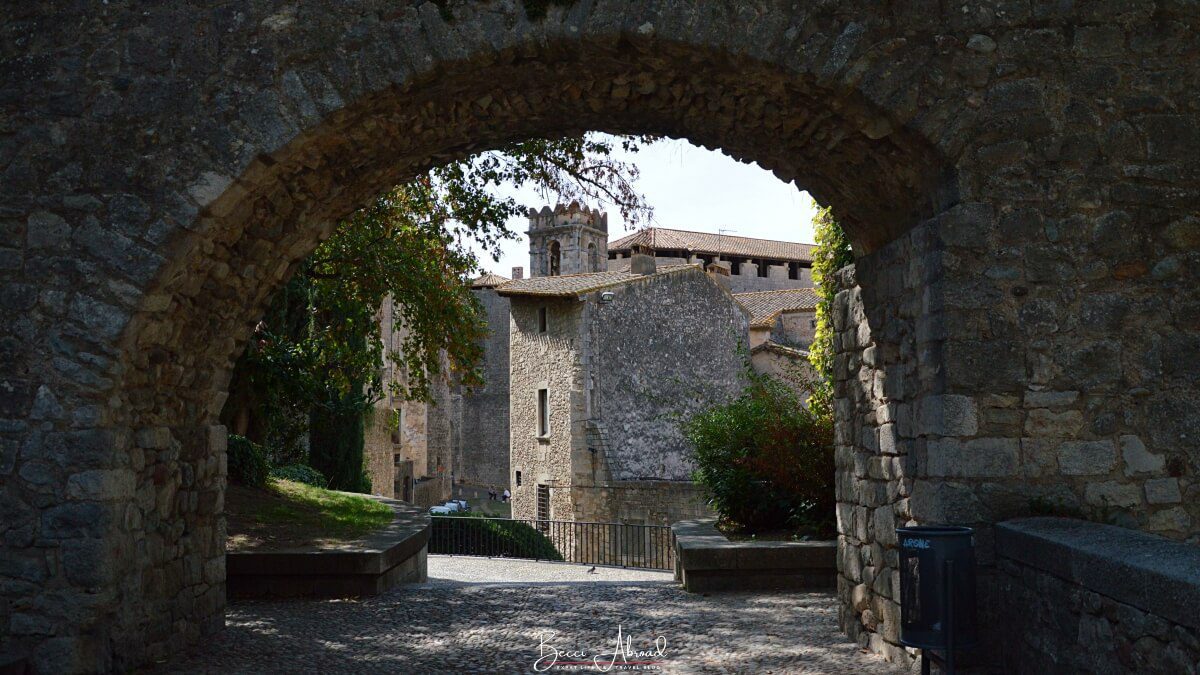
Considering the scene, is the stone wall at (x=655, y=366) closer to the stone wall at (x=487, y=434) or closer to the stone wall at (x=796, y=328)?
the stone wall at (x=796, y=328)

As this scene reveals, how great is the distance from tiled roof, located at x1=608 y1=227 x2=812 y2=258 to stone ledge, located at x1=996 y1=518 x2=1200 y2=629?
39892mm

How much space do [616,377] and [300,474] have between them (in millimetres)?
11379

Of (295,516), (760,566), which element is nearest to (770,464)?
(760,566)

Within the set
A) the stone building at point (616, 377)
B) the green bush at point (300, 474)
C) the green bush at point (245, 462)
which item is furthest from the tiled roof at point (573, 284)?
the green bush at point (245, 462)

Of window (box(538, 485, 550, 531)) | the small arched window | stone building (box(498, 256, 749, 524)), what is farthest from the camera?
the small arched window

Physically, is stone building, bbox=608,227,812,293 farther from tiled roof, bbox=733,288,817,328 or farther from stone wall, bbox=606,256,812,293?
tiled roof, bbox=733,288,817,328

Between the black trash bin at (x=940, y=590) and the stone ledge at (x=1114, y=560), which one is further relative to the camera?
the black trash bin at (x=940, y=590)

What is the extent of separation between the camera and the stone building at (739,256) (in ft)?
149

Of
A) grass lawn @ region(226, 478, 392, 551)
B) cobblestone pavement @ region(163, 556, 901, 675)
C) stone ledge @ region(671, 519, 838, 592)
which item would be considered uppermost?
grass lawn @ region(226, 478, 392, 551)

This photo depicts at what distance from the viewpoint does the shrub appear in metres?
9.17

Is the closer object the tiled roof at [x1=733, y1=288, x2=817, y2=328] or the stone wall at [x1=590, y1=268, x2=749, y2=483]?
the stone wall at [x1=590, y1=268, x2=749, y2=483]

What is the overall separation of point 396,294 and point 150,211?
5643 mm

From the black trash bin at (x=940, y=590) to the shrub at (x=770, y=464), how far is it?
4.71m

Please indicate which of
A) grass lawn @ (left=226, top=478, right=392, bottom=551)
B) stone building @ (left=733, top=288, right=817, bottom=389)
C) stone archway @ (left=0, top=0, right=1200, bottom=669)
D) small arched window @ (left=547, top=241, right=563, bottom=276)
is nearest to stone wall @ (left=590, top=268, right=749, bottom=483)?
stone building @ (left=733, top=288, right=817, bottom=389)
